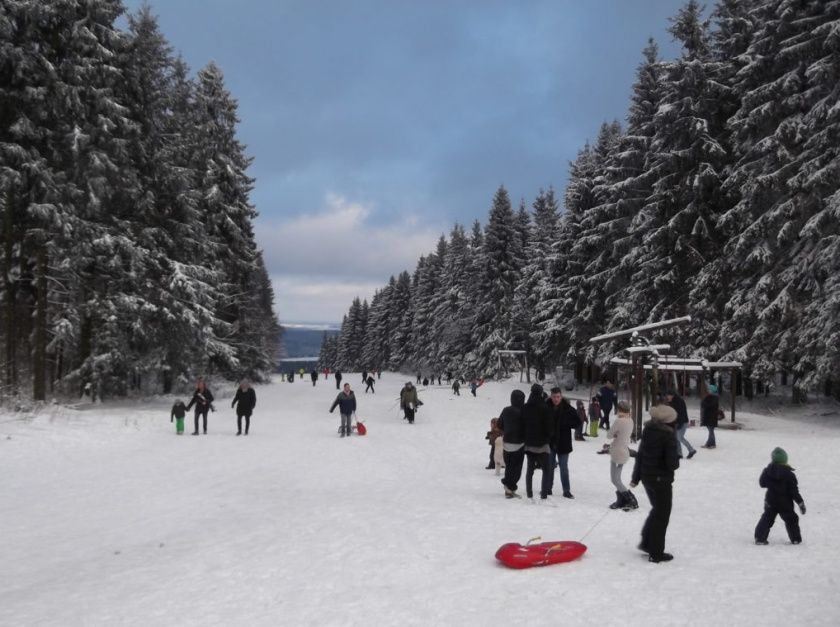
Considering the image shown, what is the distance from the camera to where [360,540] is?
27.6 feet

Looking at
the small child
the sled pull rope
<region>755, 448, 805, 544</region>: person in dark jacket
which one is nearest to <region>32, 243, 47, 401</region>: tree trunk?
the small child

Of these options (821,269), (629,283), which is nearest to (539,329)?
(629,283)

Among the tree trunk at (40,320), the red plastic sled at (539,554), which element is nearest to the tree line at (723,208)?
the red plastic sled at (539,554)

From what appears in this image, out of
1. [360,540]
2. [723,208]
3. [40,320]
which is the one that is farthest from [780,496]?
[723,208]

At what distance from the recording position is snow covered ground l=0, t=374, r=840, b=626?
598 cm

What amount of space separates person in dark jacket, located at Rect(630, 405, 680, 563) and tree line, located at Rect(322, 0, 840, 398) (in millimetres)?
14844

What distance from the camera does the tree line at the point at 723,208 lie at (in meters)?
21.1

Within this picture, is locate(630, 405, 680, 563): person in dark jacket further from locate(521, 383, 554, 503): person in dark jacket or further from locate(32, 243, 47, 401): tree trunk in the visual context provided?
locate(32, 243, 47, 401): tree trunk

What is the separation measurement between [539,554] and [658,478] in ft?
5.52

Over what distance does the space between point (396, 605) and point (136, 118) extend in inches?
957

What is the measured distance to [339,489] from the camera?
1208 cm

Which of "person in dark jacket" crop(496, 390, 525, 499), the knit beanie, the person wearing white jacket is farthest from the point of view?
"person in dark jacket" crop(496, 390, 525, 499)

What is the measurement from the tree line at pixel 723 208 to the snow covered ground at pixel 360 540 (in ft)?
21.9

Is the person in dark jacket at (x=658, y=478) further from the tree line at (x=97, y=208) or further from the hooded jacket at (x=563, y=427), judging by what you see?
the tree line at (x=97, y=208)
